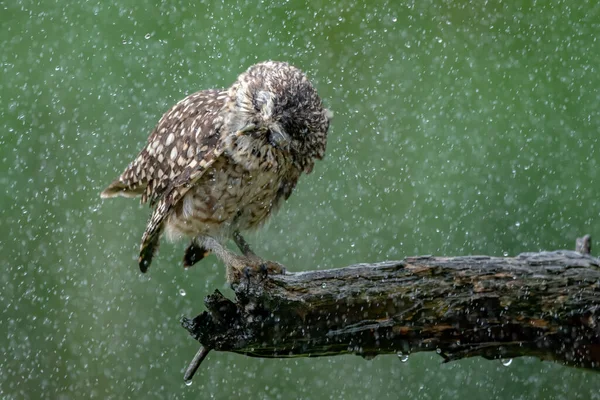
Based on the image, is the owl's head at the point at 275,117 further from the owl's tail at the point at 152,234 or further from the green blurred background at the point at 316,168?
the green blurred background at the point at 316,168

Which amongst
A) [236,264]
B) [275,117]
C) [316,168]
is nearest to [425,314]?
[236,264]

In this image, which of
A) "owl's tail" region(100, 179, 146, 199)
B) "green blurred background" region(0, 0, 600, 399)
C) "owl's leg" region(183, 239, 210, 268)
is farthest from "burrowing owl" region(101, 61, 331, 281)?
"green blurred background" region(0, 0, 600, 399)

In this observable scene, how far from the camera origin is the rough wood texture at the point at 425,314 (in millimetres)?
2752

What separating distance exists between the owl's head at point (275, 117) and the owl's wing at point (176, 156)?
115mm

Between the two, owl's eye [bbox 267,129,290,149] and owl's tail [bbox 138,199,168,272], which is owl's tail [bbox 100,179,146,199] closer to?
owl's tail [bbox 138,199,168,272]

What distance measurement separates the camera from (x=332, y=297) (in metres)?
2.81

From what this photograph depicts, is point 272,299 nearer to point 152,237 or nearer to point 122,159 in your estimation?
point 152,237

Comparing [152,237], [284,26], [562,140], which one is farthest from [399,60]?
[152,237]

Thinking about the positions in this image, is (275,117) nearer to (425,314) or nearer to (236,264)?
(236,264)

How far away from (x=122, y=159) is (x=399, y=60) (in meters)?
1.92

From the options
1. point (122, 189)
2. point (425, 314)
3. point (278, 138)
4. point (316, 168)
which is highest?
point (278, 138)

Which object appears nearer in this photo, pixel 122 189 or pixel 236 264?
pixel 236 264

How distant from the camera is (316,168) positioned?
607 cm

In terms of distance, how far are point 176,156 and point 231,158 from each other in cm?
31
